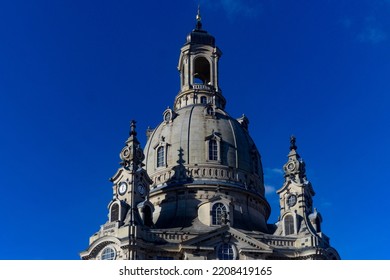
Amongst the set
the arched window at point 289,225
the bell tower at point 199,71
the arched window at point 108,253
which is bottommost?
the arched window at point 108,253

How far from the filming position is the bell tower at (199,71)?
77.6m

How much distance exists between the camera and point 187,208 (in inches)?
2574

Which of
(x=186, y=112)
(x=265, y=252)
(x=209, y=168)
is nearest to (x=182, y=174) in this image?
(x=209, y=168)

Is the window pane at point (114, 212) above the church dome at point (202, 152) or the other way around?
the other way around

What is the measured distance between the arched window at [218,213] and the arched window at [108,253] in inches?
412

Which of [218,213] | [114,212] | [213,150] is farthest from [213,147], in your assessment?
[114,212]

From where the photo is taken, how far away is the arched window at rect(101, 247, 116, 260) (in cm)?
5744

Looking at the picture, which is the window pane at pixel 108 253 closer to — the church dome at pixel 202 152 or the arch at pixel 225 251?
the arch at pixel 225 251

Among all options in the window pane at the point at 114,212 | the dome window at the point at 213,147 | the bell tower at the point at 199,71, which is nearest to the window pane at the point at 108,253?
the window pane at the point at 114,212

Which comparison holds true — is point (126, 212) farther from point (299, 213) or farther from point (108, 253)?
point (299, 213)

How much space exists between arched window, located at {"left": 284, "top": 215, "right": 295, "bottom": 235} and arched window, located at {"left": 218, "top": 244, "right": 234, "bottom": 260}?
802 centimetres

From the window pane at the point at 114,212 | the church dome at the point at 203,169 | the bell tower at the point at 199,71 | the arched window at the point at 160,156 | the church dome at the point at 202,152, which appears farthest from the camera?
the bell tower at the point at 199,71

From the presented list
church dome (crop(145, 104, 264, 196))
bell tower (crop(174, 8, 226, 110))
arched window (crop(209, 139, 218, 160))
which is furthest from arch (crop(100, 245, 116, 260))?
bell tower (crop(174, 8, 226, 110))
